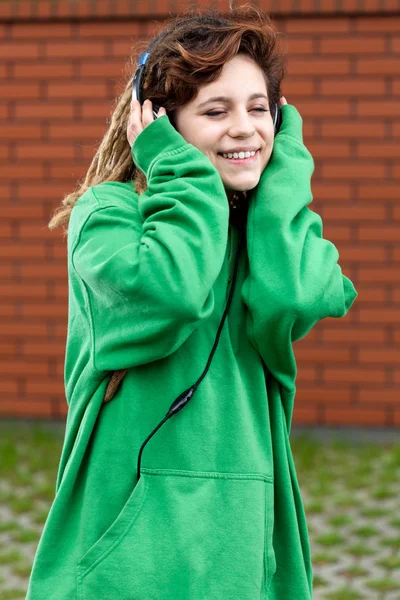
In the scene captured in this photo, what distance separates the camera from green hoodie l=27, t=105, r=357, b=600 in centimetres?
214

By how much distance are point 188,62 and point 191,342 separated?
0.64m

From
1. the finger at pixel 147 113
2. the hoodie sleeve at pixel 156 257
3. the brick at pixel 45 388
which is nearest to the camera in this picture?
the hoodie sleeve at pixel 156 257

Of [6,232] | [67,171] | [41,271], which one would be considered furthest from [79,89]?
[41,271]

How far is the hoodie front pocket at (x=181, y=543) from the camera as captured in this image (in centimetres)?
214

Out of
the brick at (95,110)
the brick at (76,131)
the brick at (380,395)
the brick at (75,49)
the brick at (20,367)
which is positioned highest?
the brick at (75,49)

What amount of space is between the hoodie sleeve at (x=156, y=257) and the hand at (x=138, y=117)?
0.17ft

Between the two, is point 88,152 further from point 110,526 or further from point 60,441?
point 110,526

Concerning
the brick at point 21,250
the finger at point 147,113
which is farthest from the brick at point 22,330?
the finger at point 147,113

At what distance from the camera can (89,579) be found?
2.17m

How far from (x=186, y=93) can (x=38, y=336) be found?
13.8 feet

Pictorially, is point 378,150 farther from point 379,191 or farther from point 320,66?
point 320,66

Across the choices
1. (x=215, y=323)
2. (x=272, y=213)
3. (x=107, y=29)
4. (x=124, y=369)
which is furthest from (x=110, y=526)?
(x=107, y=29)

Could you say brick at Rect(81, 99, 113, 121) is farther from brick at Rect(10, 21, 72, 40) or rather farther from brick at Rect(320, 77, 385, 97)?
brick at Rect(320, 77, 385, 97)

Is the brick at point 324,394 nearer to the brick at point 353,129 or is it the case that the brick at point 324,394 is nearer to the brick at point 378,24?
the brick at point 353,129
